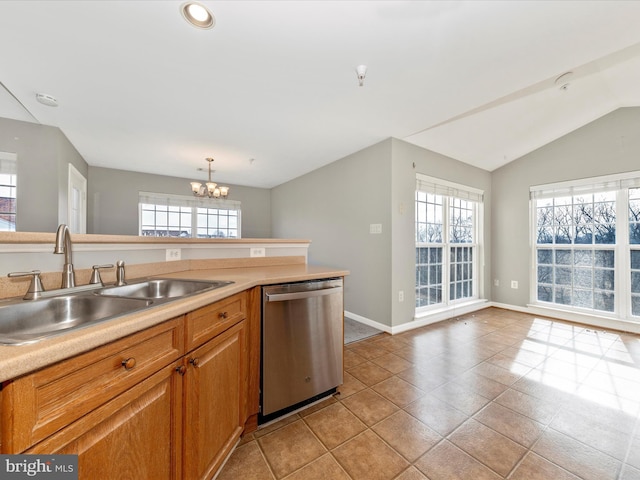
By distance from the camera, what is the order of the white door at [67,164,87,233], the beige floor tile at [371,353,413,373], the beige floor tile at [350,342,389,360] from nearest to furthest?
the beige floor tile at [371,353,413,373] → the beige floor tile at [350,342,389,360] → the white door at [67,164,87,233]

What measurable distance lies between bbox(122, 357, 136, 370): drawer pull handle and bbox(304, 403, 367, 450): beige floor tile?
1160mm

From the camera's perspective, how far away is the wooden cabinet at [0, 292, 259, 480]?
21.9 inches

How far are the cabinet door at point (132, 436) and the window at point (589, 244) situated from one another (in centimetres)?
488

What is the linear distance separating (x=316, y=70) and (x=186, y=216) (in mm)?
4532

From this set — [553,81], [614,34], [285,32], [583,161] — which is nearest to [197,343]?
[285,32]

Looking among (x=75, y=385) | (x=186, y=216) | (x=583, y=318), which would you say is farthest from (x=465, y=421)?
(x=186, y=216)

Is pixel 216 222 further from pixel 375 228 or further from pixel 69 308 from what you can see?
pixel 69 308

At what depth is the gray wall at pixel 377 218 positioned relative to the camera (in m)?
3.12

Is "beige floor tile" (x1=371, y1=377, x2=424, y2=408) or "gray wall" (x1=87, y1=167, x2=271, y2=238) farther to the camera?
"gray wall" (x1=87, y1=167, x2=271, y2=238)

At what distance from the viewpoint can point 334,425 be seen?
157 cm

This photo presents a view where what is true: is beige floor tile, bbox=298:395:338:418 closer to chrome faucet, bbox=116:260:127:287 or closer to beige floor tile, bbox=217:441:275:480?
beige floor tile, bbox=217:441:275:480

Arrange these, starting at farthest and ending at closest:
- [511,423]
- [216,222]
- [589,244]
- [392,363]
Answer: [216,222]
[589,244]
[392,363]
[511,423]

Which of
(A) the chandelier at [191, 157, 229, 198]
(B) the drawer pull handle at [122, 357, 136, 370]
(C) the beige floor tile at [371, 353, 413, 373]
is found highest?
(A) the chandelier at [191, 157, 229, 198]

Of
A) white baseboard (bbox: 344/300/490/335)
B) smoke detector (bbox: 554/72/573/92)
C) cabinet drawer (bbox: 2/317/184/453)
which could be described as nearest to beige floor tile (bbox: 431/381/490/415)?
white baseboard (bbox: 344/300/490/335)
